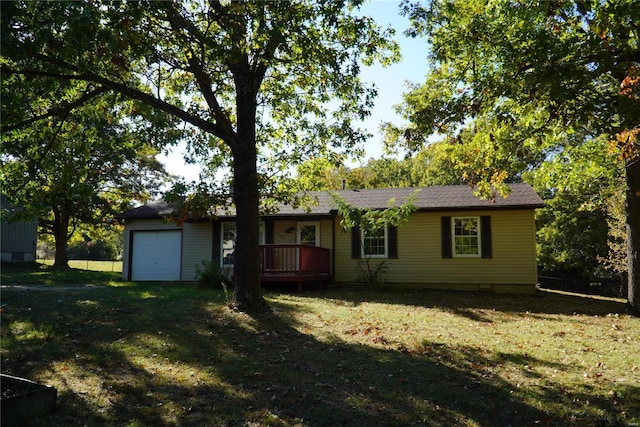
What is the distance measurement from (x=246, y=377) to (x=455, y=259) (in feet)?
37.8

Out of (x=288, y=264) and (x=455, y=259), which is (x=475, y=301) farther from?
(x=288, y=264)

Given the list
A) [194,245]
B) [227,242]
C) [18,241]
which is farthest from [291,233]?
[18,241]

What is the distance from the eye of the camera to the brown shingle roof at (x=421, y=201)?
51.1ft

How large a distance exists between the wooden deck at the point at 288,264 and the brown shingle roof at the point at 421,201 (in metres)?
1.26

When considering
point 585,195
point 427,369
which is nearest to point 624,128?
point 427,369

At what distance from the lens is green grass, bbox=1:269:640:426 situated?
502 cm

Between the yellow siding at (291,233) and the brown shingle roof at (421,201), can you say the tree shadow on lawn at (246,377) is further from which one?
the yellow siding at (291,233)

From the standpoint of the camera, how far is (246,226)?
9383mm

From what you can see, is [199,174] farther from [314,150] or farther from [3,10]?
[3,10]

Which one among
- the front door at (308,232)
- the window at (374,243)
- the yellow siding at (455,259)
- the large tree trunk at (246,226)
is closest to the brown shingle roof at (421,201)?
the yellow siding at (455,259)

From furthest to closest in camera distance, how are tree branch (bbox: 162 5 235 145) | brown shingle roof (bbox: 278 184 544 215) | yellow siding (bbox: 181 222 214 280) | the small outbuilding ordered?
1. the small outbuilding
2. yellow siding (bbox: 181 222 214 280)
3. brown shingle roof (bbox: 278 184 544 215)
4. tree branch (bbox: 162 5 235 145)

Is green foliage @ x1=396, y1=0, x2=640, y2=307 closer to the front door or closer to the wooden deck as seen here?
the wooden deck

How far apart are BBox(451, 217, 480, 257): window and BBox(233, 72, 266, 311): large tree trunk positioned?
8904 mm

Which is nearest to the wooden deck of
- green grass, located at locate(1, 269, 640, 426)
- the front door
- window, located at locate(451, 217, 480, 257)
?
the front door
